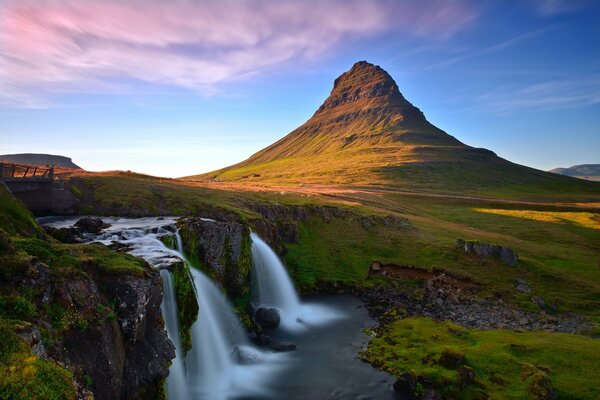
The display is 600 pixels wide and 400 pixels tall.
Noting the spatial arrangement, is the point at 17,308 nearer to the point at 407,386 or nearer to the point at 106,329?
the point at 106,329

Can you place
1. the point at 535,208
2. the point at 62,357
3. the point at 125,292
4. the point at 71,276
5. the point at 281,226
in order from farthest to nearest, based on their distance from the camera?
the point at 535,208, the point at 281,226, the point at 125,292, the point at 71,276, the point at 62,357

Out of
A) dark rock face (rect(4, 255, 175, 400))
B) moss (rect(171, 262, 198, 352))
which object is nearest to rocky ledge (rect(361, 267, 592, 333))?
moss (rect(171, 262, 198, 352))

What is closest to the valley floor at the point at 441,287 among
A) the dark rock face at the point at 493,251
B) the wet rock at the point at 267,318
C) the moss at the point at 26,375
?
the dark rock face at the point at 493,251

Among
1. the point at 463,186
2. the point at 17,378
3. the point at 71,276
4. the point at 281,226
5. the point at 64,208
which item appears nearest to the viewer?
the point at 17,378

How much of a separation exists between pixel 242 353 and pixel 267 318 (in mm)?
6526

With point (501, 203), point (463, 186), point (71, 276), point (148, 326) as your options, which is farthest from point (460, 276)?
point (463, 186)

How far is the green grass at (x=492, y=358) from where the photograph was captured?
2434cm

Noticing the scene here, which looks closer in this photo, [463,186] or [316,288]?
[316,288]

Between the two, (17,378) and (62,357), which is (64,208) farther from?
(17,378)

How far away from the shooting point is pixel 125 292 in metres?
19.6

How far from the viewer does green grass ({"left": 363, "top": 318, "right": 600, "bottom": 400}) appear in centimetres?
2434

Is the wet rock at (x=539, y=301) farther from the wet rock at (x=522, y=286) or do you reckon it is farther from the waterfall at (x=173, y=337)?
the waterfall at (x=173, y=337)

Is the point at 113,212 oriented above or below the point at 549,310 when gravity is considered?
above

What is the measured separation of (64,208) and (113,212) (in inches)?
231
